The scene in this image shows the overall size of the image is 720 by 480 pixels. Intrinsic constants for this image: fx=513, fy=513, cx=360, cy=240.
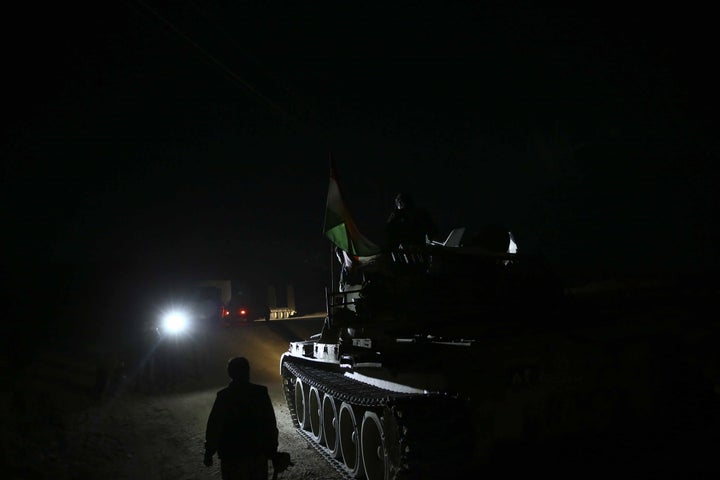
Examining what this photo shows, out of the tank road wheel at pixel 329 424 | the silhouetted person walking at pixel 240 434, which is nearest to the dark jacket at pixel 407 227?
the tank road wheel at pixel 329 424

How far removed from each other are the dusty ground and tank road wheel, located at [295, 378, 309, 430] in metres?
0.25

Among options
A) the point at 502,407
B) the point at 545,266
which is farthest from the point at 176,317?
the point at 502,407

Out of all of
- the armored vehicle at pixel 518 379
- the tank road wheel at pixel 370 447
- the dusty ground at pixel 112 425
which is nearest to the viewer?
the armored vehicle at pixel 518 379

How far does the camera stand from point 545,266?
23.4 feet

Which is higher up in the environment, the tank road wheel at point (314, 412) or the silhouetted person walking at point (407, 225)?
the silhouetted person walking at point (407, 225)

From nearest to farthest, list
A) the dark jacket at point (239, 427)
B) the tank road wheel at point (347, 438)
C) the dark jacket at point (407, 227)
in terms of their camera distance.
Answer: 1. the dark jacket at point (239, 427)
2. the tank road wheel at point (347, 438)
3. the dark jacket at point (407, 227)

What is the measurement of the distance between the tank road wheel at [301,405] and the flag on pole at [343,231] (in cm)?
310

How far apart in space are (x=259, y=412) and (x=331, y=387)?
2404 mm

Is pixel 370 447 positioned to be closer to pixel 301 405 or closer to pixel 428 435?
pixel 428 435

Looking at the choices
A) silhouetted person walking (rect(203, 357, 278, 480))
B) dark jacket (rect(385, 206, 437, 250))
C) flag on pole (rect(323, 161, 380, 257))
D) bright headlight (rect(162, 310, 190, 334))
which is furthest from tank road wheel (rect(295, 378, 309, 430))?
bright headlight (rect(162, 310, 190, 334))

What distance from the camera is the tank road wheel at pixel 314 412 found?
838 centimetres

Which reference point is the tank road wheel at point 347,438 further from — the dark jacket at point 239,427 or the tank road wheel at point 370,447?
the dark jacket at point 239,427

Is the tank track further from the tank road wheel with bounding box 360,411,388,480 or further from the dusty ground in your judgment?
the dusty ground

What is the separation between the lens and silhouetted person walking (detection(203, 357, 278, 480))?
14.4ft
